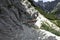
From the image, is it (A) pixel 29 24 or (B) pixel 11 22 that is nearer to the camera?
(B) pixel 11 22

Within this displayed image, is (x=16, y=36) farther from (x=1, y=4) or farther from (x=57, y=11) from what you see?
(x=57, y=11)

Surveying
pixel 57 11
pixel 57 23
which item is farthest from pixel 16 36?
pixel 57 11

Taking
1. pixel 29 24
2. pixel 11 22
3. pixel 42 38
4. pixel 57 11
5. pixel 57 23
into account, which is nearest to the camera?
pixel 11 22

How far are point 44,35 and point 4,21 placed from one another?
2952mm

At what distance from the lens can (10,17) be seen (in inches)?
415

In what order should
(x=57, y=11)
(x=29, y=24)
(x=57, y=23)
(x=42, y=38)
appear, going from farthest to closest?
(x=57, y=11), (x=57, y=23), (x=29, y=24), (x=42, y=38)

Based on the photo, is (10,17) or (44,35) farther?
(44,35)

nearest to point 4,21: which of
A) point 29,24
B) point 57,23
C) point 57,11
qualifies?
point 29,24

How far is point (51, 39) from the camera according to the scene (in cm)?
1076

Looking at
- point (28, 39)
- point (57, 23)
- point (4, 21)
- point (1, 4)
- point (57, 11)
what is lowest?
point (28, 39)

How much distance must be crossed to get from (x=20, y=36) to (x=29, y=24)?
338 centimetres

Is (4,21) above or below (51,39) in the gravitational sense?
above

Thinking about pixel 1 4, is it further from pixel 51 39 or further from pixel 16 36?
pixel 51 39

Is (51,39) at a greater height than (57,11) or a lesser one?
lesser
